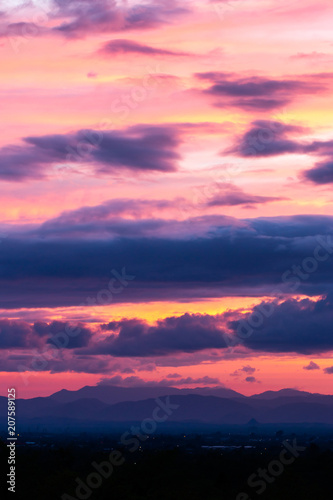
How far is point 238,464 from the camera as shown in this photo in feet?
455

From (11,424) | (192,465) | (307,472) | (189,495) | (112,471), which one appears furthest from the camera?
(192,465)

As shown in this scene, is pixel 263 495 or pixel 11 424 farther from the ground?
pixel 11 424

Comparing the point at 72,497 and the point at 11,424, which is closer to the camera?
the point at 11,424

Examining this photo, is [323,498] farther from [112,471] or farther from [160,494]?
[112,471]

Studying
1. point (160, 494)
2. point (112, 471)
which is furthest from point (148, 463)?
point (160, 494)

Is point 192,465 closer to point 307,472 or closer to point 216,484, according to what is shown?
point 307,472

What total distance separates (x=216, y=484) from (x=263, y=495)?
16.9 metres

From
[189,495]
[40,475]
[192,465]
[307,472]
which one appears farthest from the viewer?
[192,465]

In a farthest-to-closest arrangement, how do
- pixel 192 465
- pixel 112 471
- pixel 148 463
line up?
pixel 192 465, pixel 148 463, pixel 112 471

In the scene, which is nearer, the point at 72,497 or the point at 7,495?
the point at 72,497

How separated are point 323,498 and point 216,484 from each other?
24793 millimetres

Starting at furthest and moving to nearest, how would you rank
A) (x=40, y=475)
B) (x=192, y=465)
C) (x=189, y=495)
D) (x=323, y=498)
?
(x=192, y=465) < (x=40, y=475) < (x=323, y=498) < (x=189, y=495)

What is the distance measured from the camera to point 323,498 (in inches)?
3164

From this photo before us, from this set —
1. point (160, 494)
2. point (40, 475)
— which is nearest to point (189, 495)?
point (160, 494)
